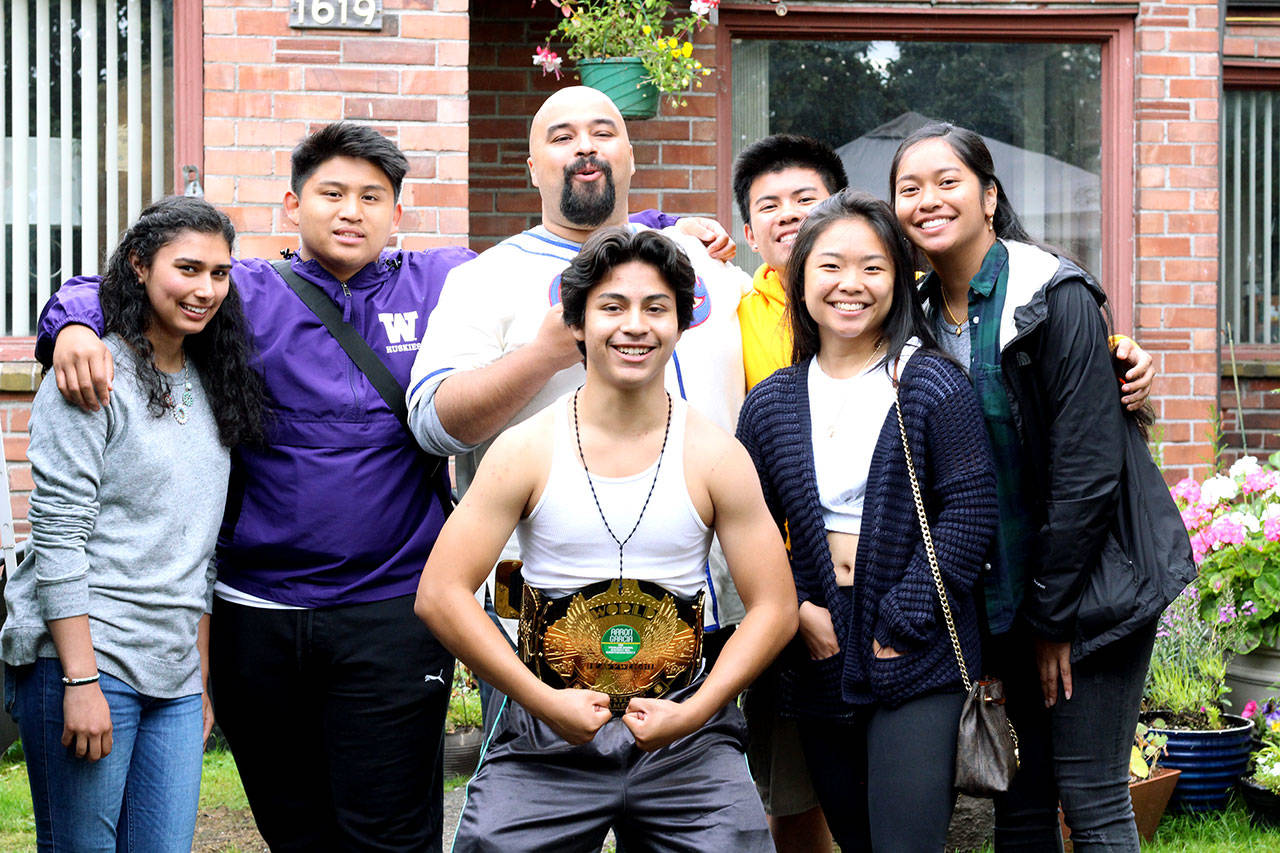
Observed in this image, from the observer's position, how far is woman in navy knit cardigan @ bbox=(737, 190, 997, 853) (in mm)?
2797

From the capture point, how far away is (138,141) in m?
5.60

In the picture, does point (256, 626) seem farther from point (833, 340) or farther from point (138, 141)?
point (138, 141)

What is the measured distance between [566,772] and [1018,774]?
111cm

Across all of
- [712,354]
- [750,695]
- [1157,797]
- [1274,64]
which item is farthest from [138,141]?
[1274,64]

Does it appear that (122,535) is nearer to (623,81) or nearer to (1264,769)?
(623,81)

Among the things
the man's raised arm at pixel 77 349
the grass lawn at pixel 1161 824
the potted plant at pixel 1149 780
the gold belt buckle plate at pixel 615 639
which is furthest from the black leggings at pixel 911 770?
the grass lawn at pixel 1161 824

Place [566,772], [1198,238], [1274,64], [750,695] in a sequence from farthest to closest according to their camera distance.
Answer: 1. [1274,64]
2. [1198,238]
3. [750,695]
4. [566,772]

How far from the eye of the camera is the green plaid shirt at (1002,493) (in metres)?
2.93

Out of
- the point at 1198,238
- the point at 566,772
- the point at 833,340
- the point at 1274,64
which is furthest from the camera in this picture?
the point at 1274,64

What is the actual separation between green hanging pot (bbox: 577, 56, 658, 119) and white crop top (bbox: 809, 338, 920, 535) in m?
2.93

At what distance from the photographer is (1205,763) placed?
4.63 m

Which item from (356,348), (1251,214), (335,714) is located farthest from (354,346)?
(1251,214)

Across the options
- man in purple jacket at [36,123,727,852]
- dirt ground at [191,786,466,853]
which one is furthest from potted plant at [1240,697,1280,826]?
man in purple jacket at [36,123,727,852]

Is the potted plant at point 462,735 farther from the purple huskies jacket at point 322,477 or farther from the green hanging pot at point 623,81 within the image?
the green hanging pot at point 623,81
